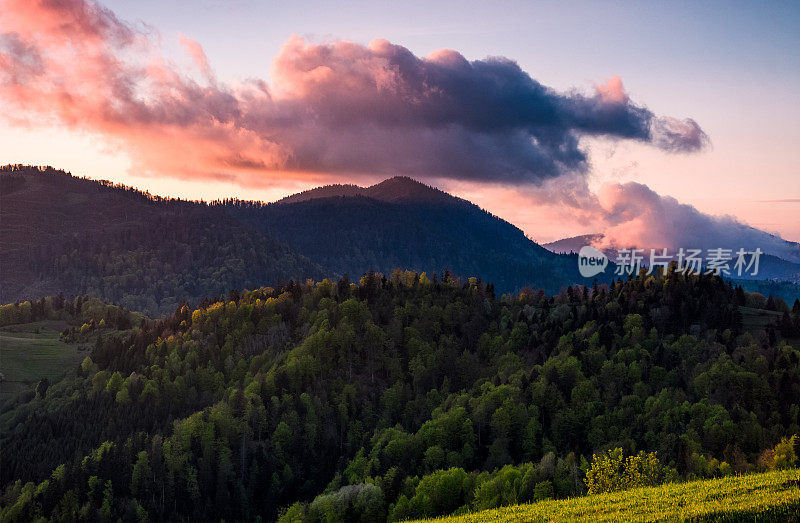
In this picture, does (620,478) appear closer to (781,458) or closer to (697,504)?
(781,458)

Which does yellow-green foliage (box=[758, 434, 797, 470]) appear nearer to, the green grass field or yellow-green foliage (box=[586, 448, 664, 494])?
yellow-green foliage (box=[586, 448, 664, 494])

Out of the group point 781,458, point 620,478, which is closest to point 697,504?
point 620,478

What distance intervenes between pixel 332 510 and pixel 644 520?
11278 cm

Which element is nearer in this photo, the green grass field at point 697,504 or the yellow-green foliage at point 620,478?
the green grass field at point 697,504

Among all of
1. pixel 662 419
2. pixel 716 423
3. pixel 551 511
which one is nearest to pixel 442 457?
pixel 662 419

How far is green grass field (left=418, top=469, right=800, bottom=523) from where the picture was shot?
56500mm

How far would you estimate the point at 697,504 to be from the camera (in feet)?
210

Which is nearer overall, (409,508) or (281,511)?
(409,508)

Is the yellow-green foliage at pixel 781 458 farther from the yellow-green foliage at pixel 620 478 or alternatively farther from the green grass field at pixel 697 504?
the green grass field at pixel 697 504

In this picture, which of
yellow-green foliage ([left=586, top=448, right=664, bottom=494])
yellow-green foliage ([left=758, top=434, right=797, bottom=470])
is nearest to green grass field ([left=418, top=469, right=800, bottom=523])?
yellow-green foliage ([left=586, top=448, right=664, bottom=494])

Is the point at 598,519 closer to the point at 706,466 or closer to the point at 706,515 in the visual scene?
the point at 706,515

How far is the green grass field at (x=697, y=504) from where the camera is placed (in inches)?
2224

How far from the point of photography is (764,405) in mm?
199750

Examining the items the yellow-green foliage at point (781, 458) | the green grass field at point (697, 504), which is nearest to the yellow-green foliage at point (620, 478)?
the yellow-green foliage at point (781, 458)
